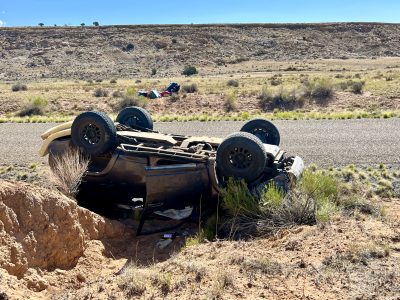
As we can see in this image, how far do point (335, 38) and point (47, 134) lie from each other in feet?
261

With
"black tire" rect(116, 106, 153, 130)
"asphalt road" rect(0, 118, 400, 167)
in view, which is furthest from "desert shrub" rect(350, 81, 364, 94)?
"black tire" rect(116, 106, 153, 130)

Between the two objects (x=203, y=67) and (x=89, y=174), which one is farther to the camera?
(x=203, y=67)

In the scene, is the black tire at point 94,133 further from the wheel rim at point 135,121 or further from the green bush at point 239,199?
the green bush at point 239,199

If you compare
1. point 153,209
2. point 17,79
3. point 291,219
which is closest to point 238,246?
point 291,219

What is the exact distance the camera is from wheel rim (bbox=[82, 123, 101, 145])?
29.9ft

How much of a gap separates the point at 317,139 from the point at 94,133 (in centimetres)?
929

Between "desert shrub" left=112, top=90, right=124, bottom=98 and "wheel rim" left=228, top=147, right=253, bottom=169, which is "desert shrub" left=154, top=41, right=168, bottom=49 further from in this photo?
"wheel rim" left=228, top=147, right=253, bottom=169

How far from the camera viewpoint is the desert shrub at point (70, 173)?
863 cm

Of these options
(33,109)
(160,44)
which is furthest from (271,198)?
(160,44)

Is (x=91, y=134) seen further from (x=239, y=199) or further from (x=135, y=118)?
(x=239, y=199)

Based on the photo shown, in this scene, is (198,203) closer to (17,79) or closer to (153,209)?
(153,209)

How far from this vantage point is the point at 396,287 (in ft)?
17.4

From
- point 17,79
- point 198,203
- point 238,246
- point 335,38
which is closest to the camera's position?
point 238,246

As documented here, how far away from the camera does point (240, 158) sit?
8273mm
